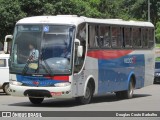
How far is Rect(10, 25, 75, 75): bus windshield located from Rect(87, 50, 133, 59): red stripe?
156 centimetres

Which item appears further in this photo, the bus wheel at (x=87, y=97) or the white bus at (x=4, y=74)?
the white bus at (x=4, y=74)

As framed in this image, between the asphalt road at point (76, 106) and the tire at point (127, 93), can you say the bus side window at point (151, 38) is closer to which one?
the tire at point (127, 93)

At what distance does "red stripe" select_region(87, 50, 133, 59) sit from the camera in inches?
842

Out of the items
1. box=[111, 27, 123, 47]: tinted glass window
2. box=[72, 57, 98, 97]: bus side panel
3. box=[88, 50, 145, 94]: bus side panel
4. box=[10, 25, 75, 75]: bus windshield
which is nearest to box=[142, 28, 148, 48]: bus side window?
box=[88, 50, 145, 94]: bus side panel

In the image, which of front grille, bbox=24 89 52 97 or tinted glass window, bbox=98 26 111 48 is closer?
front grille, bbox=24 89 52 97

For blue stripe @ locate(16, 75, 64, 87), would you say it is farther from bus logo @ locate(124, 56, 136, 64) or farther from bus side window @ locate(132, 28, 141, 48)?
bus side window @ locate(132, 28, 141, 48)

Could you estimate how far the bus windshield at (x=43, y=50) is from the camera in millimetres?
19500

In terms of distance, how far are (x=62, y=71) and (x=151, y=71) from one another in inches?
368

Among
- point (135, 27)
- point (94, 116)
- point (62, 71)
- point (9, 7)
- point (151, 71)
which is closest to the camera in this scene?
point (94, 116)

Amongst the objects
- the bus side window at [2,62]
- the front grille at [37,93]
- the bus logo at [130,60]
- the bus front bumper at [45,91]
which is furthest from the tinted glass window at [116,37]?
the bus side window at [2,62]

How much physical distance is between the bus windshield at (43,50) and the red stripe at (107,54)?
5.11 feet

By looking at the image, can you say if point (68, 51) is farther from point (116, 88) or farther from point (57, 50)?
point (116, 88)

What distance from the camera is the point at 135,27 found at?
1011 inches

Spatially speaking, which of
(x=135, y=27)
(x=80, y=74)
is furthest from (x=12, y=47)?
(x=135, y=27)
